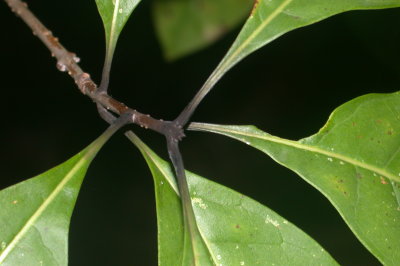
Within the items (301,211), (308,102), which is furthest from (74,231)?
(308,102)

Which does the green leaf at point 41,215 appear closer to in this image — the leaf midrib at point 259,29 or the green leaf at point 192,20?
the leaf midrib at point 259,29

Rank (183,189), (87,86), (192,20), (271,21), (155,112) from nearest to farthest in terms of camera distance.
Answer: (183,189) < (87,86) < (271,21) < (192,20) < (155,112)

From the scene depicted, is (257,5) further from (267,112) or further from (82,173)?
(267,112)

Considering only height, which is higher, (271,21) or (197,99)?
(271,21)

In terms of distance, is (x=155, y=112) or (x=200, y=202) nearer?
(x=200, y=202)

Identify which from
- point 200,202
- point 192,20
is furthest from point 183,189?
point 192,20

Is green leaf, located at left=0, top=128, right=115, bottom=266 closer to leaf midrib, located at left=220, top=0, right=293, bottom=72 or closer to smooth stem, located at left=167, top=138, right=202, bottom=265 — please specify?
smooth stem, located at left=167, top=138, right=202, bottom=265

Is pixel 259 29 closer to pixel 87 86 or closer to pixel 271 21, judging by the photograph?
pixel 271 21

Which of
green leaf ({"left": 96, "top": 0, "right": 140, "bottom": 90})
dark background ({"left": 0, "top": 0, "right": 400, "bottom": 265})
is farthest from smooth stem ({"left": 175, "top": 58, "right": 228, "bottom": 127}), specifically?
dark background ({"left": 0, "top": 0, "right": 400, "bottom": 265})
